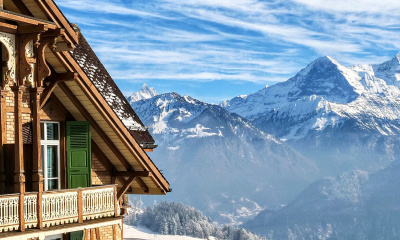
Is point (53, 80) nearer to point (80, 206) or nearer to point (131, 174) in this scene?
point (80, 206)

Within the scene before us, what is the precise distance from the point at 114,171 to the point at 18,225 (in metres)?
6.38

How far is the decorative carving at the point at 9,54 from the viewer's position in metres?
18.1

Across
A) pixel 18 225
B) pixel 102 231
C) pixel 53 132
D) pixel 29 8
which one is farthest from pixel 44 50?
pixel 102 231

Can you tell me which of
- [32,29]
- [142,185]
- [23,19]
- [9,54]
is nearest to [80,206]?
[9,54]

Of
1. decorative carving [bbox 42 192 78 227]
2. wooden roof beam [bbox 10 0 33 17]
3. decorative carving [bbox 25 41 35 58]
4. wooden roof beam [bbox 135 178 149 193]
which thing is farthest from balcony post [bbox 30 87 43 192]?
wooden roof beam [bbox 135 178 149 193]

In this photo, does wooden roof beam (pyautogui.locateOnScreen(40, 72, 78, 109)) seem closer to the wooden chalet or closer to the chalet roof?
the wooden chalet

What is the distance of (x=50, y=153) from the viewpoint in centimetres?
2141

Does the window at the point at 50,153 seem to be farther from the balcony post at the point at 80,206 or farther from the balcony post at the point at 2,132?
the balcony post at the point at 2,132

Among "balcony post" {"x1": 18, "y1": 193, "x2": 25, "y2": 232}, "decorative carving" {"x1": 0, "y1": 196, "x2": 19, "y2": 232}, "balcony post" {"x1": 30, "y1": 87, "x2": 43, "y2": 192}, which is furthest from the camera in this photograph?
"balcony post" {"x1": 30, "y1": 87, "x2": 43, "y2": 192}

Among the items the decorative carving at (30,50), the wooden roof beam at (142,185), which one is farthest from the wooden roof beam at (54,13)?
the wooden roof beam at (142,185)

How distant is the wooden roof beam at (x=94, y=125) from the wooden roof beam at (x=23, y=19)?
8.66ft

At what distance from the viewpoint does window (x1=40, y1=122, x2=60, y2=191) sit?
21.1 meters

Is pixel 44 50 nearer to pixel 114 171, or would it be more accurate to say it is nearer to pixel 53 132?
pixel 53 132

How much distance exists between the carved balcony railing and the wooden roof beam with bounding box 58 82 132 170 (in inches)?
76.7
